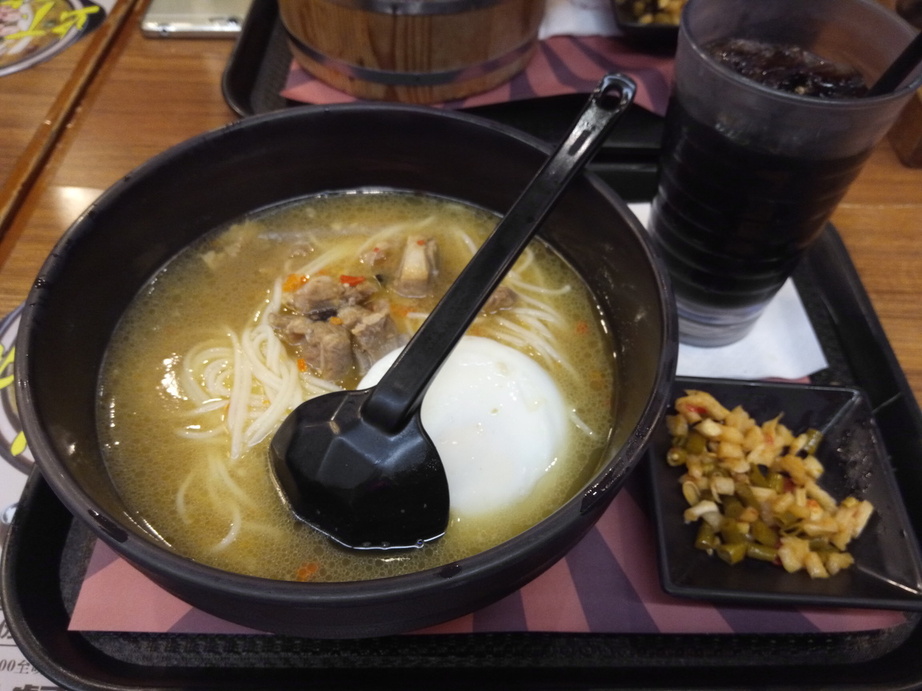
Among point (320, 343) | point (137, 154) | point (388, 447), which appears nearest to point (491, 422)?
point (388, 447)

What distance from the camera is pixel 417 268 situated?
1562 mm

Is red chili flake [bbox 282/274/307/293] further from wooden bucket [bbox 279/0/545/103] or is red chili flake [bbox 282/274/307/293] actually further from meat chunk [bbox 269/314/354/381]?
wooden bucket [bbox 279/0/545/103]

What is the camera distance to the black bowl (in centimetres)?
87

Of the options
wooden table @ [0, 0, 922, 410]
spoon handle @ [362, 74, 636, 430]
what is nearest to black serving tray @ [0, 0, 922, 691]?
spoon handle @ [362, 74, 636, 430]

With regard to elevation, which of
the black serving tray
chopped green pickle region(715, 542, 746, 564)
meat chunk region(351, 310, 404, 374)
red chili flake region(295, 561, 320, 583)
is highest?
meat chunk region(351, 310, 404, 374)

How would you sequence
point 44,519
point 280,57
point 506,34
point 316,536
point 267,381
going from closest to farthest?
1. point 316,536
2. point 44,519
3. point 267,381
4. point 506,34
5. point 280,57

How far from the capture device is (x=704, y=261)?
157 centimetres

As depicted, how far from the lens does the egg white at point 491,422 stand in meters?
1.23

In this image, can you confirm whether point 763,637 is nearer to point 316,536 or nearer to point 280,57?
point 316,536

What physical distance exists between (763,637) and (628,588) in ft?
0.90

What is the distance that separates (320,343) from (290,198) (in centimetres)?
51

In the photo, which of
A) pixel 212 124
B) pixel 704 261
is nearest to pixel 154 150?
pixel 212 124

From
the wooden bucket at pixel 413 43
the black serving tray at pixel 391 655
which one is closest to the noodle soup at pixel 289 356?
the black serving tray at pixel 391 655

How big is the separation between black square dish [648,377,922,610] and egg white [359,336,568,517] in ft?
0.84
